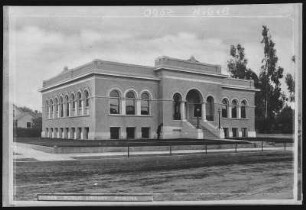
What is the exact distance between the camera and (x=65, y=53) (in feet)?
41.4

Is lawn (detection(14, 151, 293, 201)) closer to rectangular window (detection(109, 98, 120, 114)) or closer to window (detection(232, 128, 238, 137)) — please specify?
window (detection(232, 128, 238, 137))

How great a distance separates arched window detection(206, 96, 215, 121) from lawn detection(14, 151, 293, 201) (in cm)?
199

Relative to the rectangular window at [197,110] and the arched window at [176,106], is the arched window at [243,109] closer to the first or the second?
the rectangular window at [197,110]

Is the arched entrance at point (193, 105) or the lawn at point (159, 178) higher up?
the arched entrance at point (193, 105)

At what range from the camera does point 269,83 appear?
13.7 metres

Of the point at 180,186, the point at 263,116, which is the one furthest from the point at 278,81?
the point at 180,186

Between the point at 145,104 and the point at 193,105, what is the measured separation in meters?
1.87

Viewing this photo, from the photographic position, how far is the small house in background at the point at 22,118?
40.7ft

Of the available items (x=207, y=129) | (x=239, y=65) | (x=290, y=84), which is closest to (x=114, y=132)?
(x=207, y=129)

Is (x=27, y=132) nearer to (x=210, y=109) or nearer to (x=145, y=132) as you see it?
(x=145, y=132)

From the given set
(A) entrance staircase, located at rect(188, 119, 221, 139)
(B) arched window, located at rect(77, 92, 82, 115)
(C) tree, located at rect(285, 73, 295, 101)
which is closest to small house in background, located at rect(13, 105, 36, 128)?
(B) arched window, located at rect(77, 92, 82, 115)

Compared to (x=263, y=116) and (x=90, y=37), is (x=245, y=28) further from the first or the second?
(x=90, y=37)

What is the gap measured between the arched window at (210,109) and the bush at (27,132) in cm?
593

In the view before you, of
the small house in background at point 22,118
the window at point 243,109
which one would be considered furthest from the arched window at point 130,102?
the window at point 243,109
